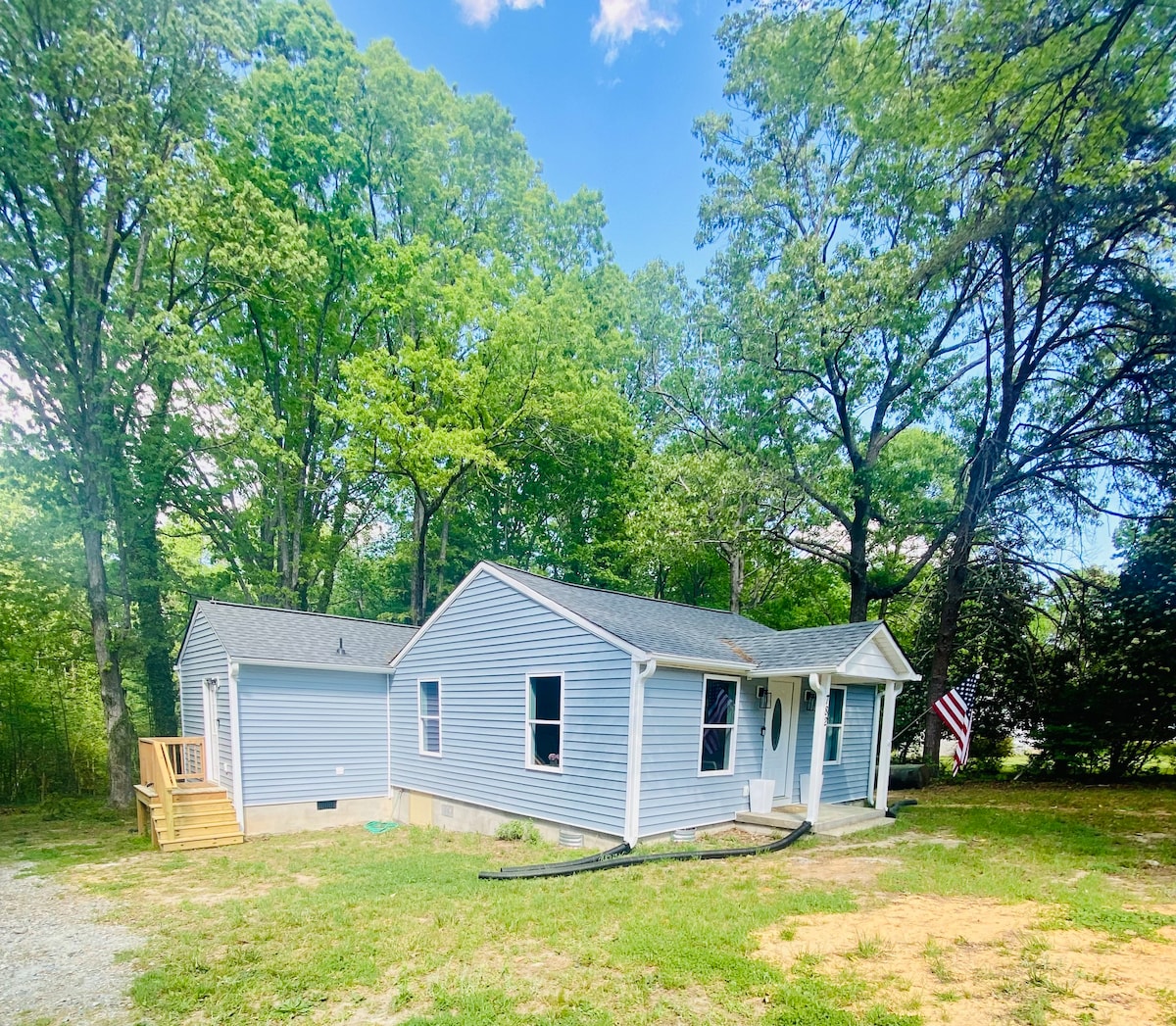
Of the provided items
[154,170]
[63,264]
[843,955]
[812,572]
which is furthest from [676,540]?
[63,264]

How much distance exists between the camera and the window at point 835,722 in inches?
404

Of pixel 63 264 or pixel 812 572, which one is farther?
pixel 812 572

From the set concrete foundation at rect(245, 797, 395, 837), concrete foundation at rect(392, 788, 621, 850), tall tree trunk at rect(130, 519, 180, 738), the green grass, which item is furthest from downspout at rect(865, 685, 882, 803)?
tall tree trunk at rect(130, 519, 180, 738)

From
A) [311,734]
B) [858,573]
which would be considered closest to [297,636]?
[311,734]

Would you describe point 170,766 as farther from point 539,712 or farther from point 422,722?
point 539,712

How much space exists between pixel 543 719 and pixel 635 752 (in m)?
2.04

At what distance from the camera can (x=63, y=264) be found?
12758 mm

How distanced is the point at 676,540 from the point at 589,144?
12.5 meters

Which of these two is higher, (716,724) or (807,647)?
(807,647)

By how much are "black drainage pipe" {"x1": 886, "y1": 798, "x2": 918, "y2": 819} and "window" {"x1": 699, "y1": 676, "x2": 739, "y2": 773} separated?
128 inches

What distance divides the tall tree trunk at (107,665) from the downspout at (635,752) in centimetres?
1117

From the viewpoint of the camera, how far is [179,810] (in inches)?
371

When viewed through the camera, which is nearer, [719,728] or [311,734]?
[719,728]

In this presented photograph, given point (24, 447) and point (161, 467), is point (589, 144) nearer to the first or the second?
point (161, 467)
